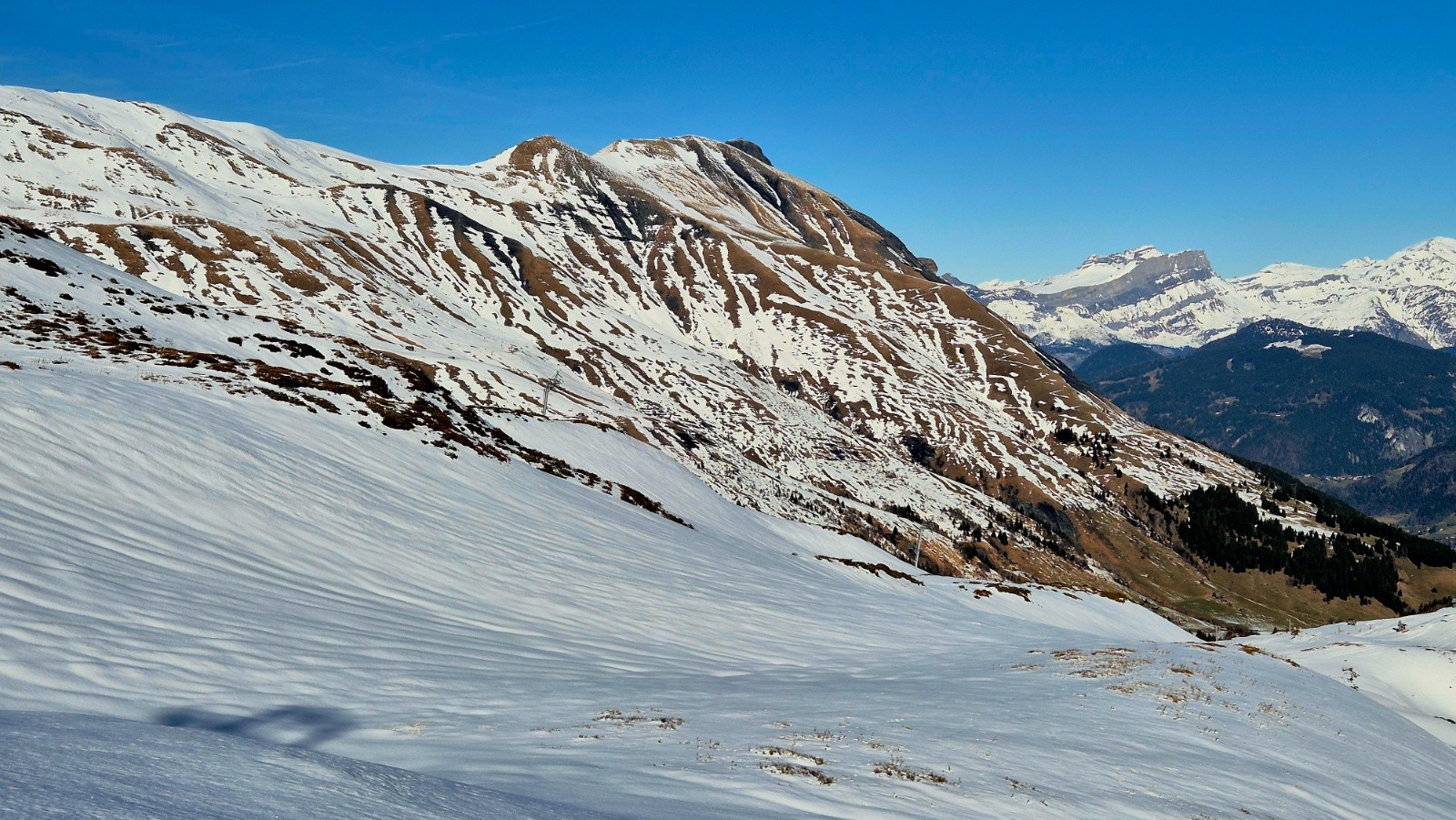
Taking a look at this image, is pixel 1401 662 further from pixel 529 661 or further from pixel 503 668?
pixel 503 668

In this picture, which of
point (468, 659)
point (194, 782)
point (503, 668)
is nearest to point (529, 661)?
point (503, 668)

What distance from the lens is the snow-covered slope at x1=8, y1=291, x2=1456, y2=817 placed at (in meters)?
10.9

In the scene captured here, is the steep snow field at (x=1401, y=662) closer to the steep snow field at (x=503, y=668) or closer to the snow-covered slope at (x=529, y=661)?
the snow-covered slope at (x=529, y=661)

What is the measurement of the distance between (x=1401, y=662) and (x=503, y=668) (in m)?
49.1

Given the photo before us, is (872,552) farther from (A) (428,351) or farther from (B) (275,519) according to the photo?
(A) (428,351)

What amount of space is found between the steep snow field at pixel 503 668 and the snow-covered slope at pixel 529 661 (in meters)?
0.08

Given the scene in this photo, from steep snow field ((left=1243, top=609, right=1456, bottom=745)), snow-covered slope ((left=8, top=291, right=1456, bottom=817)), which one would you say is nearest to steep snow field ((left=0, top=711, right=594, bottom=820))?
snow-covered slope ((left=8, top=291, right=1456, bottom=817))

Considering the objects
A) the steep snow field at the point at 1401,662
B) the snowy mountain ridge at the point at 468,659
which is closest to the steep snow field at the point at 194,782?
the snowy mountain ridge at the point at 468,659

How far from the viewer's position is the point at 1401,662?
43.3m

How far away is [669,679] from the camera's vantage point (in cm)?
1812

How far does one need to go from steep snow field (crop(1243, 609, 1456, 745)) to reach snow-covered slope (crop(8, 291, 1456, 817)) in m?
15.5

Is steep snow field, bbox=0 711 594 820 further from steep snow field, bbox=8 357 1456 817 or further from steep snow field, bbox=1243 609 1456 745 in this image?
steep snow field, bbox=1243 609 1456 745

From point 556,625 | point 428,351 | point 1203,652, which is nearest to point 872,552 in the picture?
point 1203,652

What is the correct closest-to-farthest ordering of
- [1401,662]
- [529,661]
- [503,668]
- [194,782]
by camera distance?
[194,782]
[503,668]
[529,661]
[1401,662]
